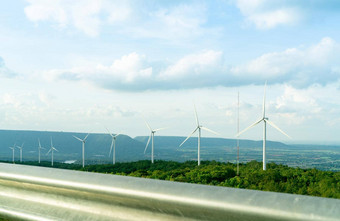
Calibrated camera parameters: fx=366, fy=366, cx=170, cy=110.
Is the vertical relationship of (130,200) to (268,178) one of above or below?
above

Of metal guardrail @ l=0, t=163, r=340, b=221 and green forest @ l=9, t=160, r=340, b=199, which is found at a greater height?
metal guardrail @ l=0, t=163, r=340, b=221

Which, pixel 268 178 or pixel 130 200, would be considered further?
pixel 268 178

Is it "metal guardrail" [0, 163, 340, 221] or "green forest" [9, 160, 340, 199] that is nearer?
"metal guardrail" [0, 163, 340, 221]

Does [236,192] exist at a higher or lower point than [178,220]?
higher

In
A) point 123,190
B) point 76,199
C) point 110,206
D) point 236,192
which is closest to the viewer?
point 236,192

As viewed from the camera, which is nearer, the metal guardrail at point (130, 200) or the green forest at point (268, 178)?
the metal guardrail at point (130, 200)

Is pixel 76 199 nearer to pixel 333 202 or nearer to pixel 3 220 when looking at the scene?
pixel 3 220

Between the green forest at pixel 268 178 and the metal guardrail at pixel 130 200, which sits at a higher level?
the metal guardrail at pixel 130 200

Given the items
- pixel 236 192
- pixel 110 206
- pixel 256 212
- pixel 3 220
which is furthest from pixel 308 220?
pixel 3 220
